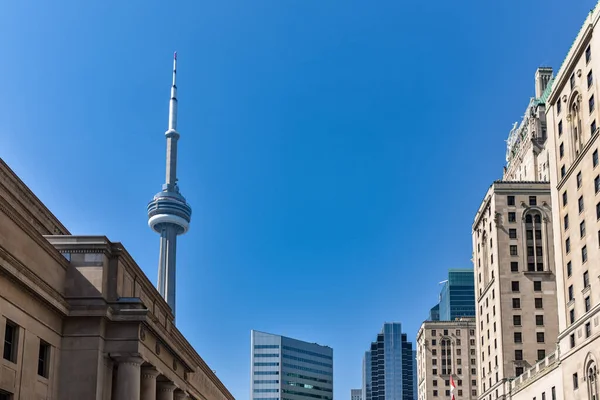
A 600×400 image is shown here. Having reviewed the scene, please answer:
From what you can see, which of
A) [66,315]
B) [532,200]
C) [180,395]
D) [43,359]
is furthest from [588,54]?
[43,359]

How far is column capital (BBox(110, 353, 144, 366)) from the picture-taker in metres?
47.8

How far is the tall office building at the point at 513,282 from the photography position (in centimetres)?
13175

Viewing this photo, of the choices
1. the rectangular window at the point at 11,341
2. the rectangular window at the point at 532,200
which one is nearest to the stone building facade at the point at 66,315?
the rectangular window at the point at 11,341

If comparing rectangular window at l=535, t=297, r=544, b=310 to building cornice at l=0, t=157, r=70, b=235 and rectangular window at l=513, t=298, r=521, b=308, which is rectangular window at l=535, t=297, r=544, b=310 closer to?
rectangular window at l=513, t=298, r=521, b=308

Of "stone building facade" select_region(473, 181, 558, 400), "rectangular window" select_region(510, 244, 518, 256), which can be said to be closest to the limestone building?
"stone building facade" select_region(473, 181, 558, 400)

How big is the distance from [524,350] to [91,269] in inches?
3757

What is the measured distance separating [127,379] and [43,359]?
4971mm

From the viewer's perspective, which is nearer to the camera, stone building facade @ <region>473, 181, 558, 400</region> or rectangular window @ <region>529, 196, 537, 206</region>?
stone building facade @ <region>473, 181, 558, 400</region>

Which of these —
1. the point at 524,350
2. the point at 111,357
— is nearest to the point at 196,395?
the point at 111,357

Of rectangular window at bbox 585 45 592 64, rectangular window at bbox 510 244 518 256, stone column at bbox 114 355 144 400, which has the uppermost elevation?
rectangular window at bbox 585 45 592 64

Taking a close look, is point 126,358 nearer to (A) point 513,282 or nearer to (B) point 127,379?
(B) point 127,379

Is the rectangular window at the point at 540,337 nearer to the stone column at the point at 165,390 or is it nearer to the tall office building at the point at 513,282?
the tall office building at the point at 513,282

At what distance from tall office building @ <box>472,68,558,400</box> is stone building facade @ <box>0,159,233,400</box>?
3465 inches

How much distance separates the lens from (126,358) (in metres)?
48.0
